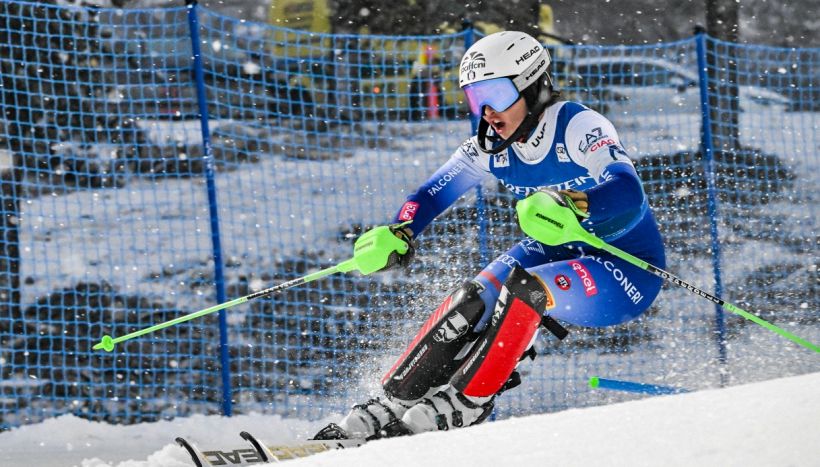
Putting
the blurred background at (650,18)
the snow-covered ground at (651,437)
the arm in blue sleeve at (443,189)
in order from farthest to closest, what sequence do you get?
1. the blurred background at (650,18)
2. the arm in blue sleeve at (443,189)
3. the snow-covered ground at (651,437)

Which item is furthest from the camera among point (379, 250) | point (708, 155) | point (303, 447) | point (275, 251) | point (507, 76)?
point (275, 251)

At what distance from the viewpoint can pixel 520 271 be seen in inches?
148

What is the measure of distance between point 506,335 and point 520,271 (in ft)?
0.79

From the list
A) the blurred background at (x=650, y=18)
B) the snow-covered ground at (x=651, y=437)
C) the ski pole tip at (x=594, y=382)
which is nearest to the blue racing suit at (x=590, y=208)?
the ski pole tip at (x=594, y=382)

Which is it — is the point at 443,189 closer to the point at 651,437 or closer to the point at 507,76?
the point at 507,76

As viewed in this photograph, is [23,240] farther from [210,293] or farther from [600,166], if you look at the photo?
[600,166]

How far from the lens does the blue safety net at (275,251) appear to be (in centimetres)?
679

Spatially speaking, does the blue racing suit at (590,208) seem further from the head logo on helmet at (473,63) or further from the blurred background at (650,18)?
the blurred background at (650,18)

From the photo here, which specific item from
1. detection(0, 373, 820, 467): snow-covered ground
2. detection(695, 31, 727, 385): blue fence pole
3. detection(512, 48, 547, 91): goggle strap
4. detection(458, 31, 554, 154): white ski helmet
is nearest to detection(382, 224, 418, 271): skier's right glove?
detection(458, 31, 554, 154): white ski helmet

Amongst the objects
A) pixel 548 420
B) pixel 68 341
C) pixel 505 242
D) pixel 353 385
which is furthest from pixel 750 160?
pixel 548 420

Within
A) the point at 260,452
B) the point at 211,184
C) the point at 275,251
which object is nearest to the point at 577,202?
the point at 260,452

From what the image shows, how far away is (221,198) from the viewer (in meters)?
12.0

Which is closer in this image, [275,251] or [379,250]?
[379,250]

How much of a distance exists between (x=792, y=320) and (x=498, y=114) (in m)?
5.71
